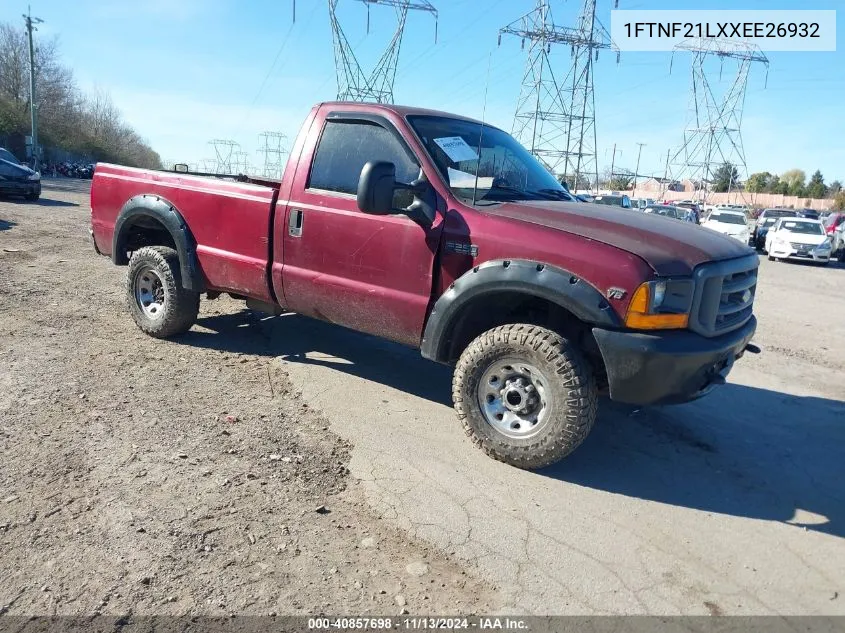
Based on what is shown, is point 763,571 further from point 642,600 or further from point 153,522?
point 153,522

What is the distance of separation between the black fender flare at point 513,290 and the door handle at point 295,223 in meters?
1.29

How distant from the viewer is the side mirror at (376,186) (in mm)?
3676

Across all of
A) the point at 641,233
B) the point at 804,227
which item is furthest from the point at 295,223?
the point at 804,227

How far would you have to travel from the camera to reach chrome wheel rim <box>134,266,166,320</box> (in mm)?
5641

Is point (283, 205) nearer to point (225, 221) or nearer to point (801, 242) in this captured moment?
point (225, 221)

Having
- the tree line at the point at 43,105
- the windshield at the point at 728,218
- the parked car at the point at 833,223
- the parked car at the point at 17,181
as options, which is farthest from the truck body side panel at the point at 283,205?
the tree line at the point at 43,105

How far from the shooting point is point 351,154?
4418 millimetres

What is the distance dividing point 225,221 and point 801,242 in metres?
18.7

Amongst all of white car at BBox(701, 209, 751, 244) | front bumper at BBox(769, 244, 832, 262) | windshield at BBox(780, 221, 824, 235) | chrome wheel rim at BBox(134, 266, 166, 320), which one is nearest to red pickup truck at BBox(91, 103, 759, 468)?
chrome wheel rim at BBox(134, 266, 166, 320)

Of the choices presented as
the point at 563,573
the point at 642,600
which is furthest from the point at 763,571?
the point at 563,573

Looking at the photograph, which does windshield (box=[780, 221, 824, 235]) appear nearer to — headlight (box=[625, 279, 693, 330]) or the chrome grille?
the chrome grille

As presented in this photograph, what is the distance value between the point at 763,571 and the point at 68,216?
1753cm

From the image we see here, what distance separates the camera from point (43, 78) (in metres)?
56.7

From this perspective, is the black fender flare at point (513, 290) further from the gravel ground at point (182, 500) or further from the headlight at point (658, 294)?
the gravel ground at point (182, 500)
